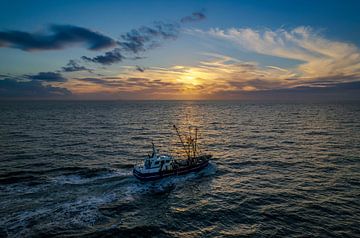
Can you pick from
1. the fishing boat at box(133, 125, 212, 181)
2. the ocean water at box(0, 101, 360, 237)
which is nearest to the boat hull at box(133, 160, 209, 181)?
the fishing boat at box(133, 125, 212, 181)

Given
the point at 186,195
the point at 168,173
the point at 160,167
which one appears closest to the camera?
the point at 186,195

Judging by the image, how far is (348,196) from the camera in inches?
1487

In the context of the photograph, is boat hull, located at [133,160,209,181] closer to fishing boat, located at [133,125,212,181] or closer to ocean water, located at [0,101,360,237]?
fishing boat, located at [133,125,212,181]

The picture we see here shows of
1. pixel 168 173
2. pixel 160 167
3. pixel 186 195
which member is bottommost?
pixel 186 195

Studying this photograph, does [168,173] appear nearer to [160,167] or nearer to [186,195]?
[160,167]

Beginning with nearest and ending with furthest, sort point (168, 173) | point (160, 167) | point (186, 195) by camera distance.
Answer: point (186, 195) → point (160, 167) → point (168, 173)

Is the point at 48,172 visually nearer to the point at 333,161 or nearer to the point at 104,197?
the point at 104,197

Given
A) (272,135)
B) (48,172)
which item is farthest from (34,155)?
(272,135)

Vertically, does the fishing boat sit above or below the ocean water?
above

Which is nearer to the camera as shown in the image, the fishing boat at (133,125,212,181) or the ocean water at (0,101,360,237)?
the ocean water at (0,101,360,237)

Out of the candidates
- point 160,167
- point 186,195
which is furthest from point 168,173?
point 186,195

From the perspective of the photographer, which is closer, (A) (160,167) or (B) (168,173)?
(A) (160,167)

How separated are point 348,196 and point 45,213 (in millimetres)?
40748

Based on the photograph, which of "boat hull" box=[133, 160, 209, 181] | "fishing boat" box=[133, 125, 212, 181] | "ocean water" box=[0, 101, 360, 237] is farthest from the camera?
"fishing boat" box=[133, 125, 212, 181]
